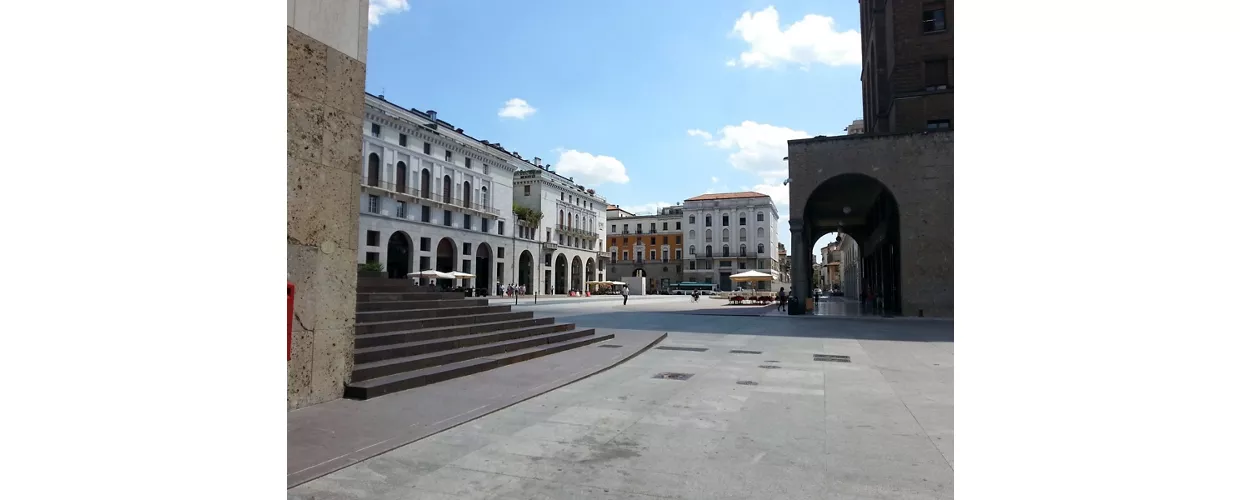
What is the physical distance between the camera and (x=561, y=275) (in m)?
70.9

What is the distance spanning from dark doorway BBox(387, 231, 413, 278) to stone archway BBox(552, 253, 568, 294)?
85.7 ft

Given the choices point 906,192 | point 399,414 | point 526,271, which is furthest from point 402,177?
point 399,414

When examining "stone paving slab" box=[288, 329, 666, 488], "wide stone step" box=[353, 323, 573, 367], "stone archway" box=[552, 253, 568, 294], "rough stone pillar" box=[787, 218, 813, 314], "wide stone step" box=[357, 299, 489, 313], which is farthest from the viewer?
"stone archway" box=[552, 253, 568, 294]

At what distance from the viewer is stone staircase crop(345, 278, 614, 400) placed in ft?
23.1

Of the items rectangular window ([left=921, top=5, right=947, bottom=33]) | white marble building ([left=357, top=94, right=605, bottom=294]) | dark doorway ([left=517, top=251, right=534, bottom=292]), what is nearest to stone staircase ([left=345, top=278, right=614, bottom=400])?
rectangular window ([left=921, top=5, right=947, bottom=33])

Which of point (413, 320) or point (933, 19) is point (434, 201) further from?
point (413, 320)

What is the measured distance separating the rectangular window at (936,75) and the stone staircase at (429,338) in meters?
21.8

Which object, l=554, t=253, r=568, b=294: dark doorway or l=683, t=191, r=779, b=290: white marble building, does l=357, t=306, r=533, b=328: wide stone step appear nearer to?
l=554, t=253, r=568, b=294: dark doorway

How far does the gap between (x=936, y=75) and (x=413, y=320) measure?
2571 centimetres

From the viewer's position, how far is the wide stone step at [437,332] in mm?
7598

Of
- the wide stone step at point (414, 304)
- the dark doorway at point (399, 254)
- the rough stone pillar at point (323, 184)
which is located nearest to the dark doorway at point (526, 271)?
the dark doorway at point (399, 254)
